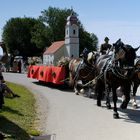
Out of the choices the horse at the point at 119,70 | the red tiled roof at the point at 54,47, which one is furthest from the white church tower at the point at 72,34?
the horse at the point at 119,70

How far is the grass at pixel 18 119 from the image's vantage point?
10.1 m

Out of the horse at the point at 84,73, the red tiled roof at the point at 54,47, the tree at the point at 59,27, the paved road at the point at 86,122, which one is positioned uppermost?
the tree at the point at 59,27

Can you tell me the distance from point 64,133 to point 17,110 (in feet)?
12.0

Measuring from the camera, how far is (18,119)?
12.0 meters

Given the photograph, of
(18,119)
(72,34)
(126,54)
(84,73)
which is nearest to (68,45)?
(72,34)

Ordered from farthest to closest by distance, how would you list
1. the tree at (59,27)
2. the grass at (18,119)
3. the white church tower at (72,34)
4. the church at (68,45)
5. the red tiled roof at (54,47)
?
the tree at (59,27) < the red tiled roof at (54,47) < the church at (68,45) < the white church tower at (72,34) < the grass at (18,119)

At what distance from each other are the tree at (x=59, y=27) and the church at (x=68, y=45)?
4154 millimetres

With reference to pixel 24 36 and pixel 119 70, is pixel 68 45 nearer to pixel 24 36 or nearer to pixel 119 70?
pixel 24 36

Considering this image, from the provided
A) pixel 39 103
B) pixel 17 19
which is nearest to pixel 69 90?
pixel 39 103

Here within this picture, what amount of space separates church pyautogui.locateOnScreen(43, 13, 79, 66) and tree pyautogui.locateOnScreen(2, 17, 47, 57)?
3488mm

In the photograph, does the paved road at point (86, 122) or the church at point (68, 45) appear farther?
the church at point (68, 45)

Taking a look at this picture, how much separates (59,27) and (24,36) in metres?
10.5

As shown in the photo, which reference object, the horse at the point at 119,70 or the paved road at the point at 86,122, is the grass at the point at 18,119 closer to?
the paved road at the point at 86,122

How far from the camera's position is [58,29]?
110 m
